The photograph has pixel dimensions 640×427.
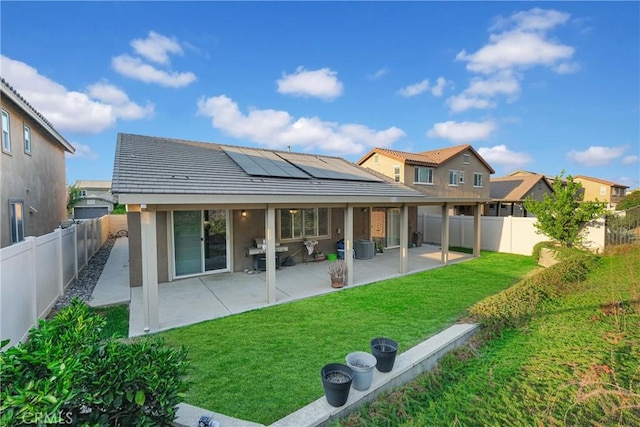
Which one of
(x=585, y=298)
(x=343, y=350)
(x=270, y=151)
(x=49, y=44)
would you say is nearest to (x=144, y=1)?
(x=49, y=44)

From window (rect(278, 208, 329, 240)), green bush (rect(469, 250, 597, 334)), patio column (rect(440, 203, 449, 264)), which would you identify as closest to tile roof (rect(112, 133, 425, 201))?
patio column (rect(440, 203, 449, 264))

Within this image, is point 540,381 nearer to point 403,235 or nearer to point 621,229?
point 403,235

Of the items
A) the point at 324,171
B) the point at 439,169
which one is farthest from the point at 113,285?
the point at 439,169

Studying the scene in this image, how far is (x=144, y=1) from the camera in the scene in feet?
27.5

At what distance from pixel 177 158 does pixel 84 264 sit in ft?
19.8

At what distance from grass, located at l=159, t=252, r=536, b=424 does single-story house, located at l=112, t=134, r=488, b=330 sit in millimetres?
1180

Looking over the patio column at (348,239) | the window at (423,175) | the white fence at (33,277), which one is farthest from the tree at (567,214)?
the white fence at (33,277)

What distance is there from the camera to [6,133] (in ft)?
28.4

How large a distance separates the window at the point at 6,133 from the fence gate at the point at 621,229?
2116 cm

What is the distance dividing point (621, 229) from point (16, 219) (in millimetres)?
22084

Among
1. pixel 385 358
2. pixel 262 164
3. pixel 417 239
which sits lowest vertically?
pixel 385 358

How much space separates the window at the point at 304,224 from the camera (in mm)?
11523

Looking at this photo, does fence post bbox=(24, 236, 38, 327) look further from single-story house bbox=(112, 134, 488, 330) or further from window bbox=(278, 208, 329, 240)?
window bbox=(278, 208, 329, 240)

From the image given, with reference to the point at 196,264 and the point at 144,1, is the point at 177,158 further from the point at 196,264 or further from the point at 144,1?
the point at 144,1
